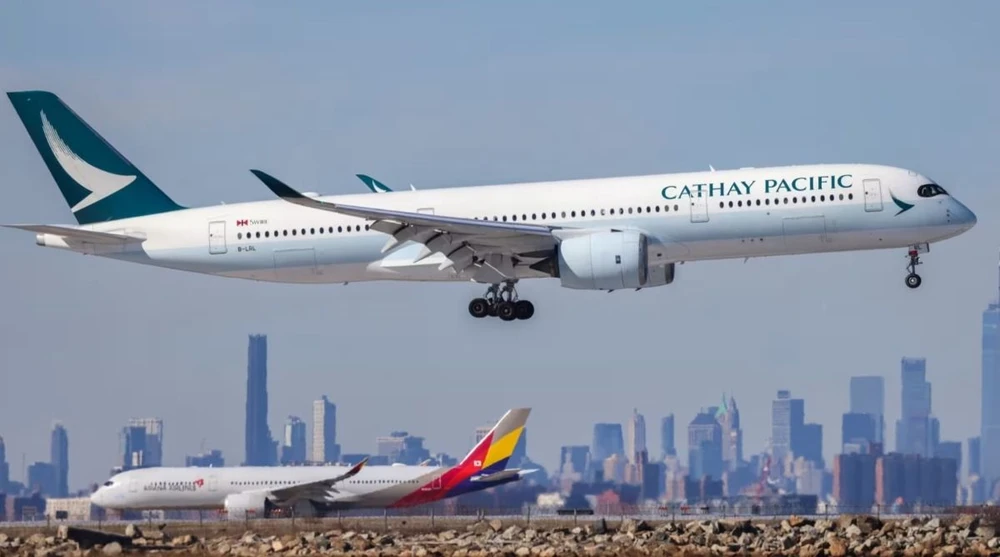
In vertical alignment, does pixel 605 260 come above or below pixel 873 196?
below

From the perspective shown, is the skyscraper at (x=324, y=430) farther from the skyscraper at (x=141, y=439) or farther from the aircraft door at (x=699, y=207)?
the aircraft door at (x=699, y=207)

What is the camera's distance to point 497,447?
237 feet

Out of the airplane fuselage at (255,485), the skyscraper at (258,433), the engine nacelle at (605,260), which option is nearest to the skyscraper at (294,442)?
the skyscraper at (258,433)

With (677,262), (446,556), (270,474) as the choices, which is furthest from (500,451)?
(446,556)

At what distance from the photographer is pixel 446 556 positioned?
153 ft

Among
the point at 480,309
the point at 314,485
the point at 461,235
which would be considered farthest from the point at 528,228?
the point at 314,485

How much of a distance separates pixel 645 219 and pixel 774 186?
4.01 meters

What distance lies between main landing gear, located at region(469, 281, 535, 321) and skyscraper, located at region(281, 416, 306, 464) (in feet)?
356

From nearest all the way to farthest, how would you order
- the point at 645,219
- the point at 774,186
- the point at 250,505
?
the point at 774,186
the point at 645,219
the point at 250,505

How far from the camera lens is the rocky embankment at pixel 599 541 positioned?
47.5m

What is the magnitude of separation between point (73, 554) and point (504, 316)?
63.0 feet

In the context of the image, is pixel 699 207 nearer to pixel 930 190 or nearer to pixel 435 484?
pixel 930 190

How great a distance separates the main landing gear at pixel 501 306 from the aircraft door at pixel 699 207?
22.8ft

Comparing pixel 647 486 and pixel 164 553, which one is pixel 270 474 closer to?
pixel 164 553
